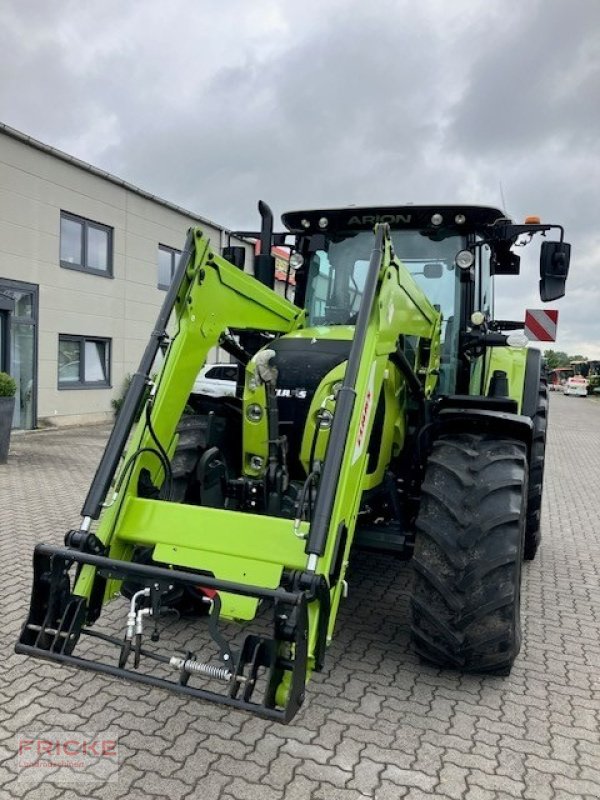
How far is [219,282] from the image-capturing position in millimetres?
3777

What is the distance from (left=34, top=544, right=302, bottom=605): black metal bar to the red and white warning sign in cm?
716

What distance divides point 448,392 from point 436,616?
1.92 m

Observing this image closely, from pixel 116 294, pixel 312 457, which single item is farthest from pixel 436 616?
pixel 116 294

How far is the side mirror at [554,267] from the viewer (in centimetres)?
468

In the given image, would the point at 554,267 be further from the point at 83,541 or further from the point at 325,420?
the point at 83,541

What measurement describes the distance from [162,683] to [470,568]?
5.25ft

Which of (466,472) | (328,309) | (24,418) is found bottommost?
(24,418)

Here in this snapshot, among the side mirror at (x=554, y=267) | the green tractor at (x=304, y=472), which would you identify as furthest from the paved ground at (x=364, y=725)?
the side mirror at (x=554, y=267)

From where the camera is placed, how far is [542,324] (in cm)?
889

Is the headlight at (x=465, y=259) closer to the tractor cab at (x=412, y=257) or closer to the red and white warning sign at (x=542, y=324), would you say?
the tractor cab at (x=412, y=257)

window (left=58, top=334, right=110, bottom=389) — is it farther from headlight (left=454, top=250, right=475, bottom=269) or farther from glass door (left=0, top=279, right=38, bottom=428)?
headlight (left=454, top=250, right=475, bottom=269)

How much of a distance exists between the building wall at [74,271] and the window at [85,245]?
16cm

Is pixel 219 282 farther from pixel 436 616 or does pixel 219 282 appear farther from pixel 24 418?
pixel 24 418

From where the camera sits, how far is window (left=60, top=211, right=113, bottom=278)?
47.1 ft
